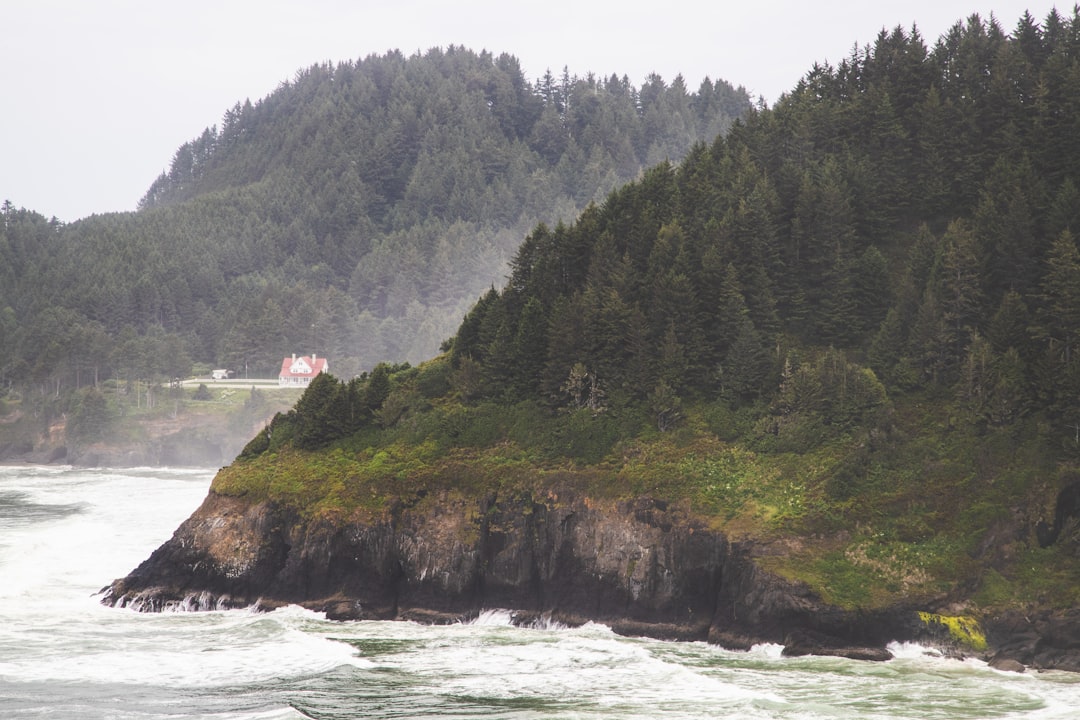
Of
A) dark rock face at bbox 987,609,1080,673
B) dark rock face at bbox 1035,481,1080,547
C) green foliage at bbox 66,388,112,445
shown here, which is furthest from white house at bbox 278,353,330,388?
dark rock face at bbox 987,609,1080,673

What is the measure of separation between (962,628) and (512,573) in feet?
61.3

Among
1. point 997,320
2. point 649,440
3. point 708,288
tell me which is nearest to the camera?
point 997,320

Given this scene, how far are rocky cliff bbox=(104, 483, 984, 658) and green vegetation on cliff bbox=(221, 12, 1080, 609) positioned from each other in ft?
3.71

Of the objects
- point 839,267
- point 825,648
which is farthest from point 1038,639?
point 839,267

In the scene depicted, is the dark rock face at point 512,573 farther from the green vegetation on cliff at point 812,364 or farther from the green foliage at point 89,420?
the green foliage at point 89,420

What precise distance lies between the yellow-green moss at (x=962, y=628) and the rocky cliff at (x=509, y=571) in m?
0.50

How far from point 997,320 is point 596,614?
73.3 feet

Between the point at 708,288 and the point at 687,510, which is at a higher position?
the point at 708,288

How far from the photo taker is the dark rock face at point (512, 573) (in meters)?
41.1

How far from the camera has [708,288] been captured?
56938 mm

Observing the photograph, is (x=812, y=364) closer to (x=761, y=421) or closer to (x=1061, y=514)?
(x=761, y=421)

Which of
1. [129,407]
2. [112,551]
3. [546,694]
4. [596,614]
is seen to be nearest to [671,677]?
[546,694]

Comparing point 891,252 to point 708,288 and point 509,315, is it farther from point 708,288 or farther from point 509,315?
point 509,315

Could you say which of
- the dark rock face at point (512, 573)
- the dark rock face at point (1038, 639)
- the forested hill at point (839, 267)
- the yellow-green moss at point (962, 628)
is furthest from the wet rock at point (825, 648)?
the forested hill at point (839, 267)
